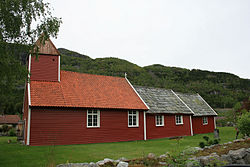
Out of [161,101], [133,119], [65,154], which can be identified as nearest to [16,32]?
[65,154]

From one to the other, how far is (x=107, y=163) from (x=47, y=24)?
894cm

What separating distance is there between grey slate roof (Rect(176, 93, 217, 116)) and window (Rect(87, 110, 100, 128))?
13.2 m

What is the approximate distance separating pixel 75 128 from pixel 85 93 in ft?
11.4

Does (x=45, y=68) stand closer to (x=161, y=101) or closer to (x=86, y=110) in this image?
(x=86, y=110)

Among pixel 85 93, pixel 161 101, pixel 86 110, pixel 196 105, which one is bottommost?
pixel 86 110

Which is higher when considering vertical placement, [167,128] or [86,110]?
[86,110]

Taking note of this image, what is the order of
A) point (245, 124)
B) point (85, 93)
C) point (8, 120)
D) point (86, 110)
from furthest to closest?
point (8, 120) → point (85, 93) → point (86, 110) → point (245, 124)

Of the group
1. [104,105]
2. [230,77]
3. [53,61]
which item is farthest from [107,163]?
[230,77]

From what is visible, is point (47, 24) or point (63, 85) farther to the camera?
point (63, 85)

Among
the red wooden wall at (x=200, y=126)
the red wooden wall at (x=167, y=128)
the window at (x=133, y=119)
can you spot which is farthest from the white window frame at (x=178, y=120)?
the window at (x=133, y=119)

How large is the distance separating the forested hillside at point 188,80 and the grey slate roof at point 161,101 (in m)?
40.7

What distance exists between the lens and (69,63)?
11331 cm

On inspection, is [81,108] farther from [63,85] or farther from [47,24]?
[47,24]

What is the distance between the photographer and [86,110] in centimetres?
1816
